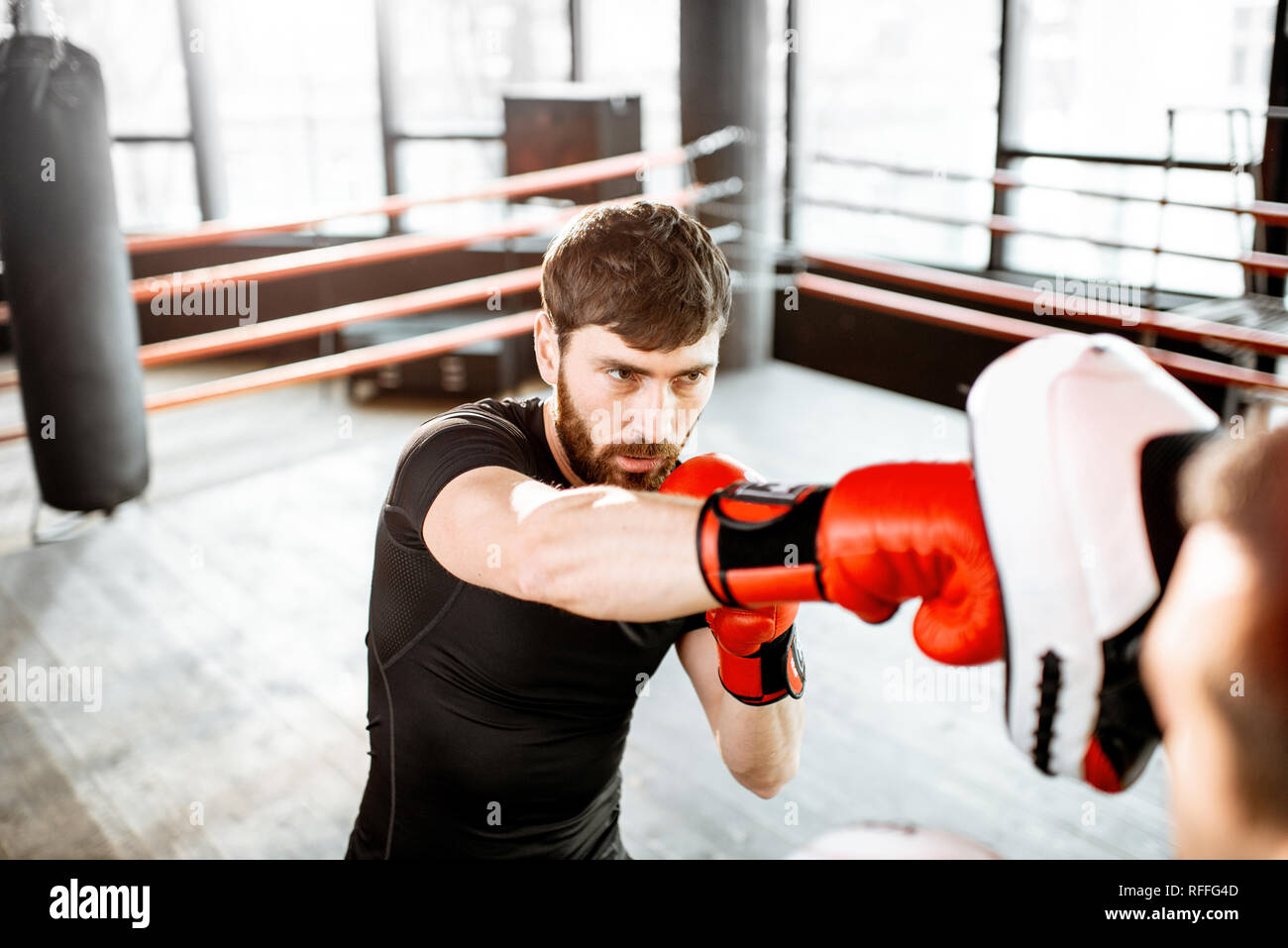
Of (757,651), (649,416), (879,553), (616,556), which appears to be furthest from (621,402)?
(879,553)

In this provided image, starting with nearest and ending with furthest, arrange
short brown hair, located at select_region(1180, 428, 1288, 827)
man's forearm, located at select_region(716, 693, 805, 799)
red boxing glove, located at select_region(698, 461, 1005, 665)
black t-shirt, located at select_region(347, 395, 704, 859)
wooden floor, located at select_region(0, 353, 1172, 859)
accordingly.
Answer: short brown hair, located at select_region(1180, 428, 1288, 827) < red boxing glove, located at select_region(698, 461, 1005, 665) < black t-shirt, located at select_region(347, 395, 704, 859) < man's forearm, located at select_region(716, 693, 805, 799) < wooden floor, located at select_region(0, 353, 1172, 859)

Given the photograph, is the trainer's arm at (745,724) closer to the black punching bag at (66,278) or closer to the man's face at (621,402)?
the man's face at (621,402)

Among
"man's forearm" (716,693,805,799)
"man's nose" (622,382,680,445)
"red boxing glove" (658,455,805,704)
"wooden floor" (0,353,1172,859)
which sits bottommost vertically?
"wooden floor" (0,353,1172,859)

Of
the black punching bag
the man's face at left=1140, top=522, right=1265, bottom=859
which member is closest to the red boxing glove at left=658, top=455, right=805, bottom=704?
the man's face at left=1140, top=522, right=1265, bottom=859

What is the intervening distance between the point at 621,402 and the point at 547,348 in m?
0.15

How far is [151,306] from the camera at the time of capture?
6637 millimetres

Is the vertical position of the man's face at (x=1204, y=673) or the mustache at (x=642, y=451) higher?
the man's face at (x=1204, y=673)

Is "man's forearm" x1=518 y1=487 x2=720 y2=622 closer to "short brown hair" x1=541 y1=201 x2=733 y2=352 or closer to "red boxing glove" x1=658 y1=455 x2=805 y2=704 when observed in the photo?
"red boxing glove" x1=658 y1=455 x2=805 y2=704

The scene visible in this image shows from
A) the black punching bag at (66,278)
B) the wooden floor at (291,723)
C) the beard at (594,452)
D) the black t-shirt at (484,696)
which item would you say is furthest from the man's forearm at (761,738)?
the black punching bag at (66,278)

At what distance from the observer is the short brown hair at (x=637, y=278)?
1.22m

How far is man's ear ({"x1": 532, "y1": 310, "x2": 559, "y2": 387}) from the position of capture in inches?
52.1

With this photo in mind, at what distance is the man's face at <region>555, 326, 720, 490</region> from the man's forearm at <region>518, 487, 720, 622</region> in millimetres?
352
